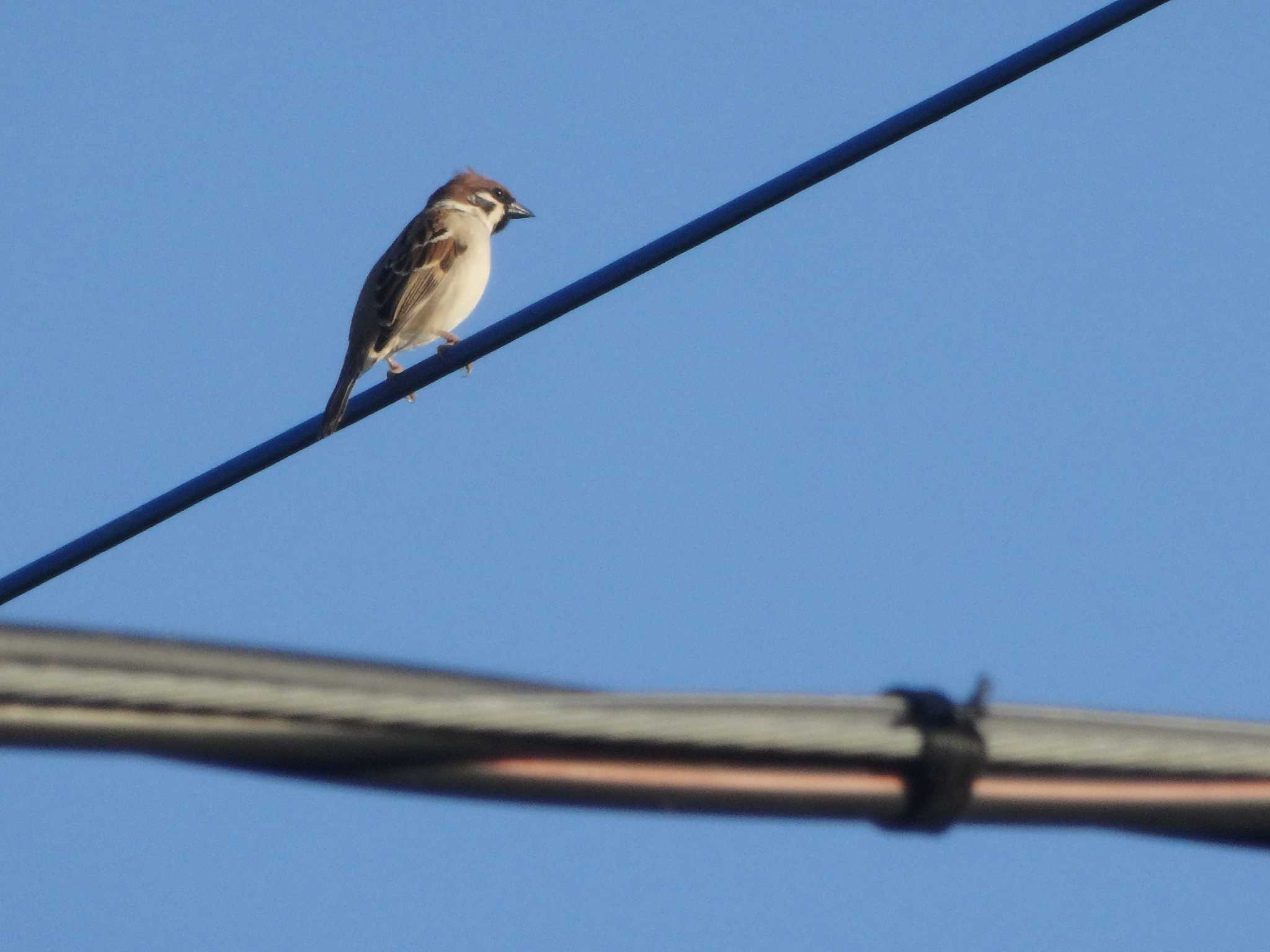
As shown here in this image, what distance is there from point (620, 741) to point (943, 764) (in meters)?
0.45

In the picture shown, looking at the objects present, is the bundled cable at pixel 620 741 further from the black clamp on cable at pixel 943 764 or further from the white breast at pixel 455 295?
the white breast at pixel 455 295

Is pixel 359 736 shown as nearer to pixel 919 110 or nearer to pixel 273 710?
pixel 273 710

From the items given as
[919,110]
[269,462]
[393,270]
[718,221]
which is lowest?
[269,462]

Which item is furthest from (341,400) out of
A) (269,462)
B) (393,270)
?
(269,462)

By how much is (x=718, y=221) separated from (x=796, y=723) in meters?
2.78

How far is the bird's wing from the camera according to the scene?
10258 mm

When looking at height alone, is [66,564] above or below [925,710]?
above

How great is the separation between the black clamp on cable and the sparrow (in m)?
7.27

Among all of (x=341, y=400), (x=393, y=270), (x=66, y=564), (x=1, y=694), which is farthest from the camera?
(x=393, y=270)

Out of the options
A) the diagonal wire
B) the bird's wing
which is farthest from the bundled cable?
the bird's wing

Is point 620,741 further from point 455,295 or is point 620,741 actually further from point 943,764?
point 455,295

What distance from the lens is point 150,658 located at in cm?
232

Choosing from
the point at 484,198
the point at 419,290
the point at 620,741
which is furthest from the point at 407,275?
the point at 620,741

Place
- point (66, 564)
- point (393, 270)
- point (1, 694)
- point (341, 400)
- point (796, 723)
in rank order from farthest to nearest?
point (393, 270), point (341, 400), point (66, 564), point (796, 723), point (1, 694)
